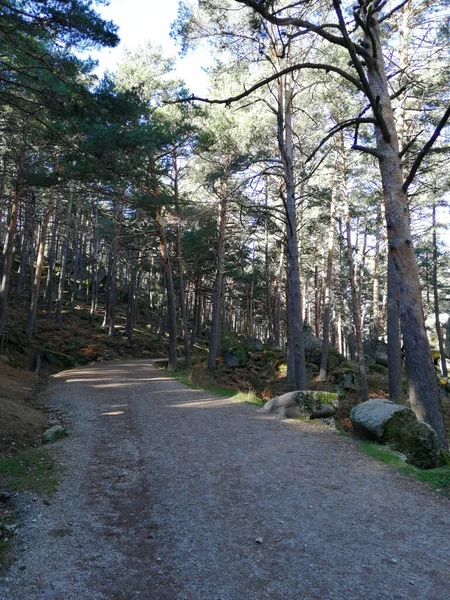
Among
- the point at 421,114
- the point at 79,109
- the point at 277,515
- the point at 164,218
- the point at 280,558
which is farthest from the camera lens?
the point at 164,218

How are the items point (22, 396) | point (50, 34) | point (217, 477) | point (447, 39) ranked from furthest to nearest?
point (22, 396)
point (447, 39)
point (50, 34)
point (217, 477)

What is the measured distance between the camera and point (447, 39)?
9.77 meters

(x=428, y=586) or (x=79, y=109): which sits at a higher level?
(x=79, y=109)

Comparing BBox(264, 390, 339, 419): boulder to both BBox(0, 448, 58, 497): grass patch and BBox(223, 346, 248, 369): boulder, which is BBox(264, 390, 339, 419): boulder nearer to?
BBox(0, 448, 58, 497): grass patch

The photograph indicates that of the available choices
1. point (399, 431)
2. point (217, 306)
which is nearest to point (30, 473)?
point (399, 431)

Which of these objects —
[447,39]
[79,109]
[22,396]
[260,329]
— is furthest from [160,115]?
[260,329]

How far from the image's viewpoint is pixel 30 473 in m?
4.97

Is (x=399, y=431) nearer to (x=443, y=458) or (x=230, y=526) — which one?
(x=443, y=458)

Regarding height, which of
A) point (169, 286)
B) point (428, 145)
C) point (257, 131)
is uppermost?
point (257, 131)

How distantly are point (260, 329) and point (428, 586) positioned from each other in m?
60.2

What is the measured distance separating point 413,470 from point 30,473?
4.96m

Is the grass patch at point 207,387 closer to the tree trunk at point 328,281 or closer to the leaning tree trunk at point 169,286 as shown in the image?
the leaning tree trunk at point 169,286

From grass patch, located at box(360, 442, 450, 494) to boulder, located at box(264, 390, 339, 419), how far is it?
6.99ft

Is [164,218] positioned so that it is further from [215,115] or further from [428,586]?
[428,586]
